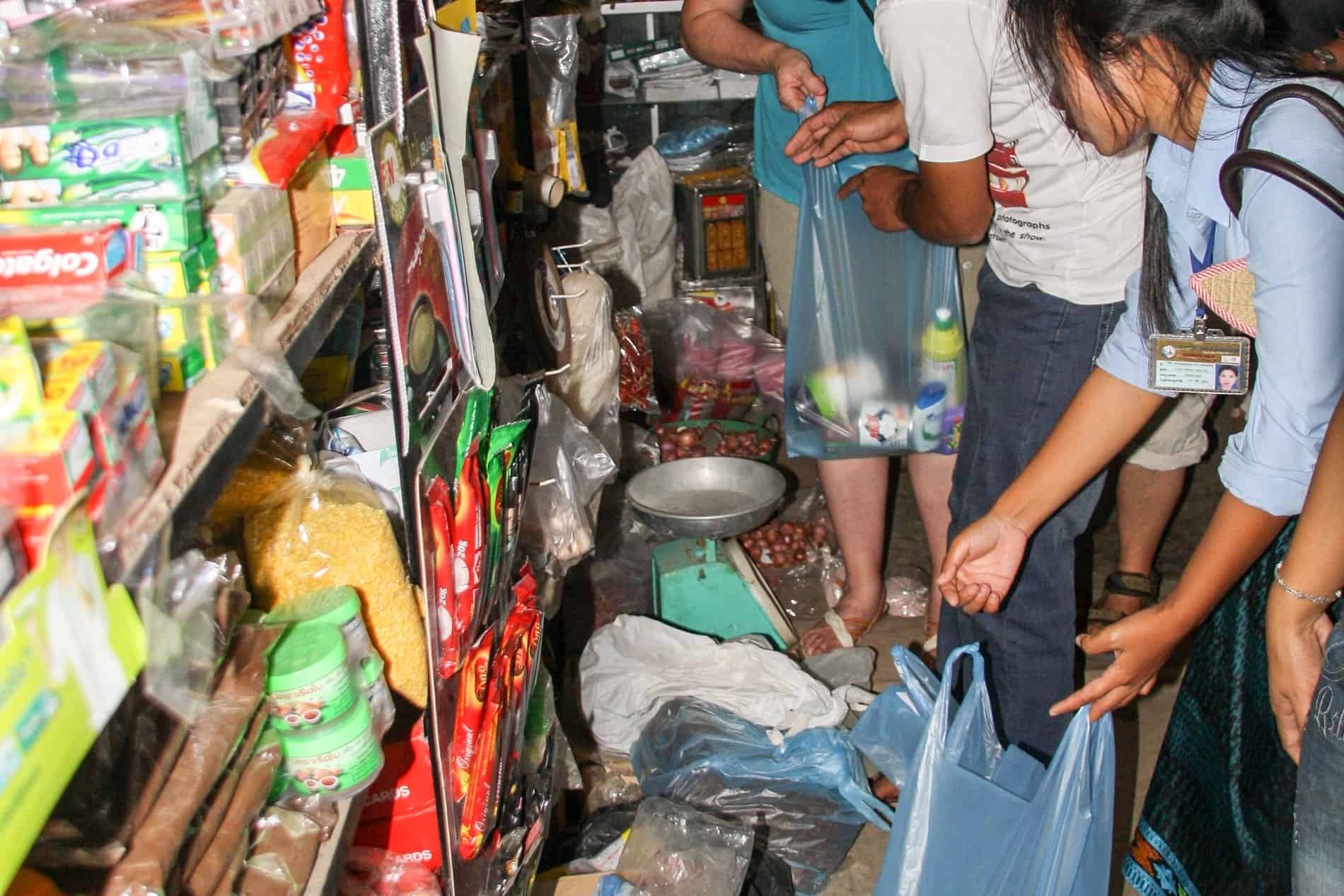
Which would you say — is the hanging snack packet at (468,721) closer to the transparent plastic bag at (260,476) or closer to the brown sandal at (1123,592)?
the transparent plastic bag at (260,476)

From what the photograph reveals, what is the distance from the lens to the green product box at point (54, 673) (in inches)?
18.2

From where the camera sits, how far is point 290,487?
3.26ft

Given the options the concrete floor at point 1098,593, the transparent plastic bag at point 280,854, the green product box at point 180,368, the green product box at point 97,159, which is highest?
the green product box at point 97,159

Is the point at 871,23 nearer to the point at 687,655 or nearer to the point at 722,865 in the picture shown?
the point at 687,655

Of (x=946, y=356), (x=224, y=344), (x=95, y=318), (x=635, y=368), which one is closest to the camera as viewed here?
(x=95, y=318)

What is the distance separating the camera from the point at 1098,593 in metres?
2.80

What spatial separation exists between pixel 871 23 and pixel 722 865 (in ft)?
4.83

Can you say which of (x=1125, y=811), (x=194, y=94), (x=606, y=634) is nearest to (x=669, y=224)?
(x=606, y=634)

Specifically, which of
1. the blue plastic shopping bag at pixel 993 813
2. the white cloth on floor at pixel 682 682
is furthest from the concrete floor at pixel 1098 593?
the blue plastic shopping bag at pixel 993 813

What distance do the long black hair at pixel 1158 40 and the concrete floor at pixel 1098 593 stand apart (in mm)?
1349

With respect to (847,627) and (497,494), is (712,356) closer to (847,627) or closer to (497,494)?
(847,627)

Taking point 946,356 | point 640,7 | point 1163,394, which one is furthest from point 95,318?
point 640,7

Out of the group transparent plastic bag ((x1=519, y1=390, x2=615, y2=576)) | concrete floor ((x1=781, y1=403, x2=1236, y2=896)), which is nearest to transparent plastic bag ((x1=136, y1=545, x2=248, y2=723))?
transparent plastic bag ((x1=519, y1=390, x2=615, y2=576))

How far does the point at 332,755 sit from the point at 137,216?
0.43 m
